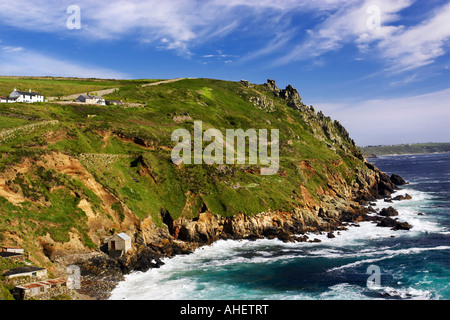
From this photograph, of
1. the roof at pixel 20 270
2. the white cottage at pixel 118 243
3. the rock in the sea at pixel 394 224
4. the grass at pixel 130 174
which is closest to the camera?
the roof at pixel 20 270

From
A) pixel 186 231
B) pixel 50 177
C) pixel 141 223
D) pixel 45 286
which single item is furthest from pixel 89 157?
pixel 45 286

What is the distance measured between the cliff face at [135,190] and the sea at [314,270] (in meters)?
5.01

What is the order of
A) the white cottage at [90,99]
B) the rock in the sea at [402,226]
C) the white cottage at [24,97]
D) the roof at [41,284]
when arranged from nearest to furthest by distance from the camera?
the roof at [41,284]
the rock in the sea at [402,226]
the white cottage at [24,97]
the white cottage at [90,99]

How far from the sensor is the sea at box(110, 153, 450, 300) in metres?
43.2

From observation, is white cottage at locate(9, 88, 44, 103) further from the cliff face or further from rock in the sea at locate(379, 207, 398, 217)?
rock in the sea at locate(379, 207, 398, 217)

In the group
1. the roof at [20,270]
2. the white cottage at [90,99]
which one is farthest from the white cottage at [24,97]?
the roof at [20,270]

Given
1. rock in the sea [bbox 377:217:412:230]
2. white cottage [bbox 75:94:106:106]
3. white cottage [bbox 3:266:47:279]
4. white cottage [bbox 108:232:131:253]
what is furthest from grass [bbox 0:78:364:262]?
rock in the sea [bbox 377:217:412:230]

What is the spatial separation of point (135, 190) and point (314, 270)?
3886 cm

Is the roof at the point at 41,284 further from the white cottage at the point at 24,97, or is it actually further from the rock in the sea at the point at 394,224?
the white cottage at the point at 24,97

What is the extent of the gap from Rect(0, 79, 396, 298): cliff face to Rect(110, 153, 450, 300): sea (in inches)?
197

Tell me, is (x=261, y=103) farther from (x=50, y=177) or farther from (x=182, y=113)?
(x=50, y=177)

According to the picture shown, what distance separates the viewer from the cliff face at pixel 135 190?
50.1 metres

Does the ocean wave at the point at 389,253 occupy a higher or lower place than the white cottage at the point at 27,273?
lower

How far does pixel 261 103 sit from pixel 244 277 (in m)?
140
